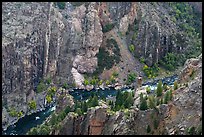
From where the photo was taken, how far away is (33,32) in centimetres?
18775

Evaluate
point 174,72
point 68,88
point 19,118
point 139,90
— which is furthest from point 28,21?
point 139,90

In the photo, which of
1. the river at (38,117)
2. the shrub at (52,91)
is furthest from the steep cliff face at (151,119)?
the shrub at (52,91)

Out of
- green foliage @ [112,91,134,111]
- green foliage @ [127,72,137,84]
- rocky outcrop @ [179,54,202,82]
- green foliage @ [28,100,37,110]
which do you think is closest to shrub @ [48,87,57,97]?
green foliage @ [28,100,37,110]

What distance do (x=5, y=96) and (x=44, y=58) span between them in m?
22.2

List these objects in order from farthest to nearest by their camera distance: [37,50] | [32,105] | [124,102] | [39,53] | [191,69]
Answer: [39,53] → [37,50] → [32,105] → [191,69] → [124,102]

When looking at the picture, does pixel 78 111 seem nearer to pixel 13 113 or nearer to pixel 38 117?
pixel 38 117

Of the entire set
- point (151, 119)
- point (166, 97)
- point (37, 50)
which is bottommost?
point (151, 119)

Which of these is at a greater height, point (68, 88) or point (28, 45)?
point (28, 45)

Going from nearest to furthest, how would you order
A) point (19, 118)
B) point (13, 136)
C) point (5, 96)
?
1. point (13, 136)
2. point (19, 118)
3. point (5, 96)

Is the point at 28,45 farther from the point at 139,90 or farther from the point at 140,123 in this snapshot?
the point at 140,123

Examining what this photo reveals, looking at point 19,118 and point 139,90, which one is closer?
point 139,90

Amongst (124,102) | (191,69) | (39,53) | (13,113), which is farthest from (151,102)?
(39,53)

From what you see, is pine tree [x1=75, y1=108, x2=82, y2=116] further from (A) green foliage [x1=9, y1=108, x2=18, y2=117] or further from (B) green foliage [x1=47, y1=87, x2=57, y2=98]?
(B) green foliage [x1=47, y1=87, x2=57, y2=98]

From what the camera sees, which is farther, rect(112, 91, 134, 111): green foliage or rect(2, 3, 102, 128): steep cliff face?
rect(2, 3, 102, 128): steep cliff face
